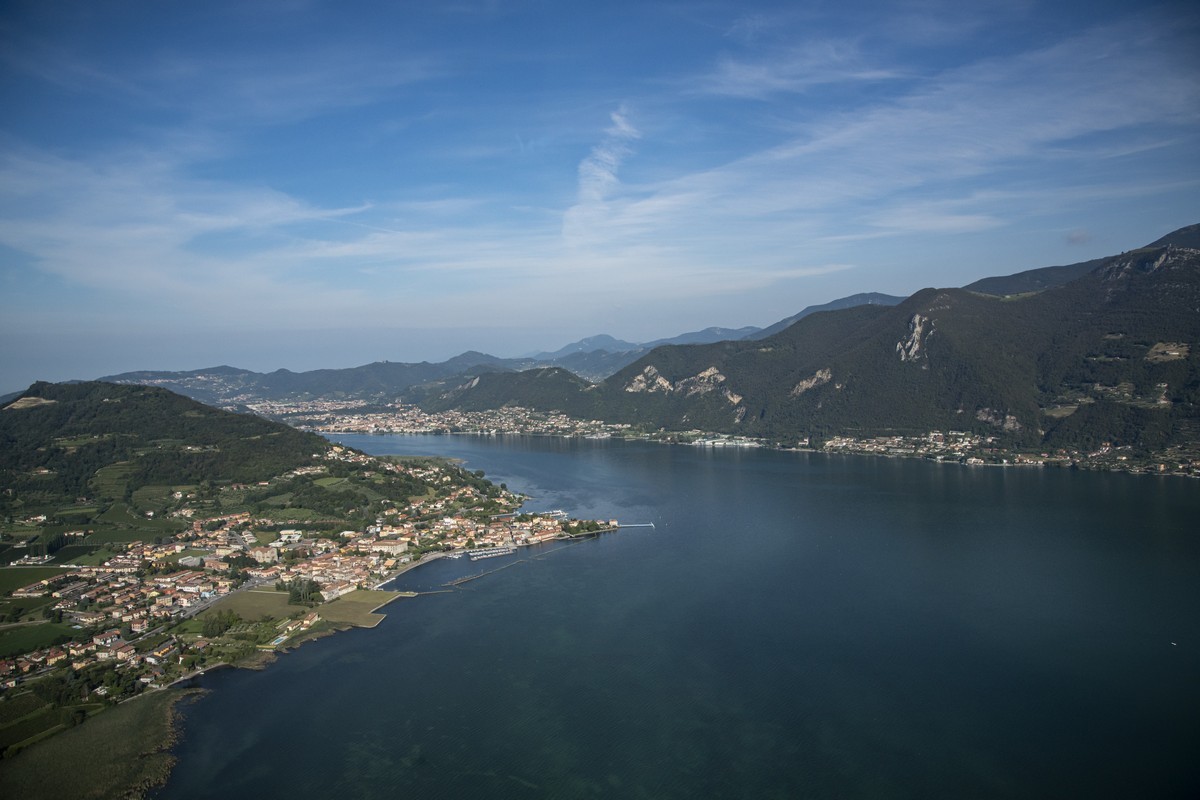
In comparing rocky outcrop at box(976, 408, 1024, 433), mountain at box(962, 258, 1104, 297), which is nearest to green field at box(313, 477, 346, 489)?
rocky outcrop at box(976, 408, 1024, 433)

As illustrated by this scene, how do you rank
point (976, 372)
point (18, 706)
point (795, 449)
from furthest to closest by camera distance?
point (795, 449) < point (976, 372) < point (18, 706)

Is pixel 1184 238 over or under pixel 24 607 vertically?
over

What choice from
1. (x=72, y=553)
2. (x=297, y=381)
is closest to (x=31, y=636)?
(x=72, y=553)

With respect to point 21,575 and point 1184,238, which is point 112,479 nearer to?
point 21,575

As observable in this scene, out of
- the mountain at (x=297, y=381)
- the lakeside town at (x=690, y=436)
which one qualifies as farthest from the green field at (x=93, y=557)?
the mountain at (x=297, y=381)

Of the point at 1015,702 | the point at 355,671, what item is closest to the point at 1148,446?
the point at 1015,702

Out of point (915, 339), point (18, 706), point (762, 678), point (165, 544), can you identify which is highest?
point (915, 339)
